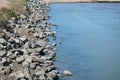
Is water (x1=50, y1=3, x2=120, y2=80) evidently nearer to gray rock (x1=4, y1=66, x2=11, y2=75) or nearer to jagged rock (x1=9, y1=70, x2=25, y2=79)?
jagged rock (x1=9, y1=70, x2=25, y2=79)

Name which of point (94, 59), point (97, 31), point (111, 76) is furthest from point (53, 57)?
point (97, 31)

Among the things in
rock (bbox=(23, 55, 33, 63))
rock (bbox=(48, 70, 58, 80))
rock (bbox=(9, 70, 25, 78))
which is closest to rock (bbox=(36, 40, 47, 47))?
rock (bbox=(23, 55, 33, 63))

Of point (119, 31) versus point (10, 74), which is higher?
point (10, 74)

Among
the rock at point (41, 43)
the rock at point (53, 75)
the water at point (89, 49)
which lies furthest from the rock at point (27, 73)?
the rock at point (41, 43)

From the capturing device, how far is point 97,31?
1882 inches

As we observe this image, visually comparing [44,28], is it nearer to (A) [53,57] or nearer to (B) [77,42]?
(B) [77,42]

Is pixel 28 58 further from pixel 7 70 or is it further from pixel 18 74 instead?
pixel 18 74

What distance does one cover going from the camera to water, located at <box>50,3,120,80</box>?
28234 millimetres

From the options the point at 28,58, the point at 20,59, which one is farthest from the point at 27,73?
the point at 28,58

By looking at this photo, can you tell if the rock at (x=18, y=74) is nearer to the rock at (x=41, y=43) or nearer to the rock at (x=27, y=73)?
the rock at (x=27, y=73)

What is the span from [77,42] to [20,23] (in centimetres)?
904

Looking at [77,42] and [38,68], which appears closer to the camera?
[38,68]

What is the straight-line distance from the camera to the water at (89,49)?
28.2 metres

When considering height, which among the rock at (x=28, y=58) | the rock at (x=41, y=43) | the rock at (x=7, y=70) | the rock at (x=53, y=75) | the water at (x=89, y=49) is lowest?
the water at (x=89, y=49)
